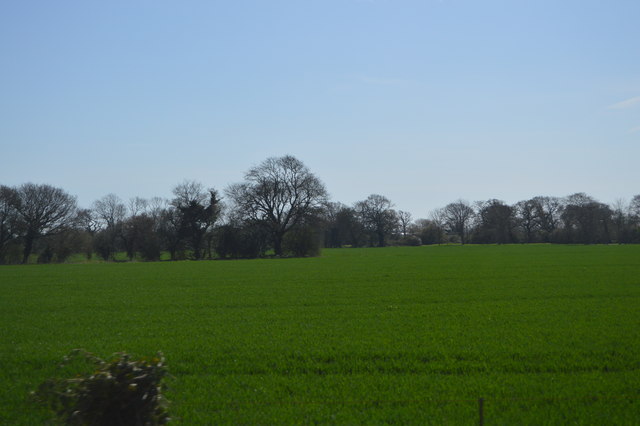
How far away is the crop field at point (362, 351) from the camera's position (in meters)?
7.78

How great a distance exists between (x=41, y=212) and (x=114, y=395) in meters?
78.0

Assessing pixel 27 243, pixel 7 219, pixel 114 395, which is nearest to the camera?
pixel 114 395

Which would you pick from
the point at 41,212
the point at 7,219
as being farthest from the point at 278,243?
the point at 7,219

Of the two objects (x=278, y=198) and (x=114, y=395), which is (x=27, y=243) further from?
(x=114, y=395)

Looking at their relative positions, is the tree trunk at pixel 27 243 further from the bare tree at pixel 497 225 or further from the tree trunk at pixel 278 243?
the bare tree at pixel 497 225

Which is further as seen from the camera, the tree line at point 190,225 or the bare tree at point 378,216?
the bare tree at point 378,216

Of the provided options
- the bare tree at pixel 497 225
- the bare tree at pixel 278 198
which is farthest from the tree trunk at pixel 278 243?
the bare tree at pixel 497 225

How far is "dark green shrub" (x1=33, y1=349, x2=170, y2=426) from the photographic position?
14.8 feet

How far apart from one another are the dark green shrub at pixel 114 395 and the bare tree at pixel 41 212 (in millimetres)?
76064

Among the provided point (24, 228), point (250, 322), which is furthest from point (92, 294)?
point (24, 228)

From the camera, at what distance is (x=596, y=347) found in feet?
37.2

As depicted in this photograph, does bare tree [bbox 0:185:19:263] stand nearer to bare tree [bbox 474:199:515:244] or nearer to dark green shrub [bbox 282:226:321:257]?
dark green shrub [bbox 282:226:321:257]

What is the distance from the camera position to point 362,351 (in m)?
11.4

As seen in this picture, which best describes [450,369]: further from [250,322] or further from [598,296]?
[598,296]
